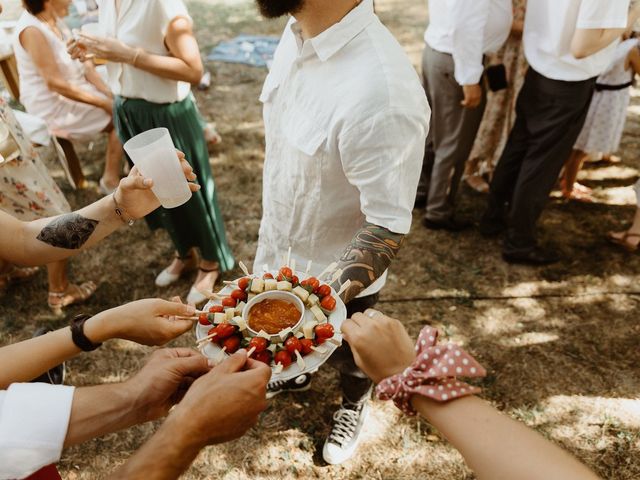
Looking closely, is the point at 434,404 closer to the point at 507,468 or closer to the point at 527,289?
the point at 507,468

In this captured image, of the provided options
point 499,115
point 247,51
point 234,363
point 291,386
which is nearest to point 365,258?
point 234,363

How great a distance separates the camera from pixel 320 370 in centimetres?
313

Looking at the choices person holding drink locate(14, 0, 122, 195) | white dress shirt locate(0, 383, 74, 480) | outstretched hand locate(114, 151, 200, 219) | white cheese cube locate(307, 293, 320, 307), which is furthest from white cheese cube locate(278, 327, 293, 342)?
person holding drink locate(14, 0, 122, 195)

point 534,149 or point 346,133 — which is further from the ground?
point 346,133

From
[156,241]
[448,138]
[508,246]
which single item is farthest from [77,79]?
[508,246]

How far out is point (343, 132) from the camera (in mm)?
1620

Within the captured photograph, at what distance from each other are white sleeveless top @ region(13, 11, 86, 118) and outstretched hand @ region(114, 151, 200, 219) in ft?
8.00

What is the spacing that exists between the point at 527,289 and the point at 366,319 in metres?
2.86

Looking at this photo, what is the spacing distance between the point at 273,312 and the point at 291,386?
1.50 meters

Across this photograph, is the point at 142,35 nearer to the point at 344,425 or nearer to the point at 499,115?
the point at 344,425

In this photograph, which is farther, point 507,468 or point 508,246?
point 508,246

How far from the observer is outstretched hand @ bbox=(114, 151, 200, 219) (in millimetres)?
1936

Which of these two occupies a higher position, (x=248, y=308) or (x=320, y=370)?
(x=248, y=308)

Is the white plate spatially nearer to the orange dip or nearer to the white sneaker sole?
the orange dip
